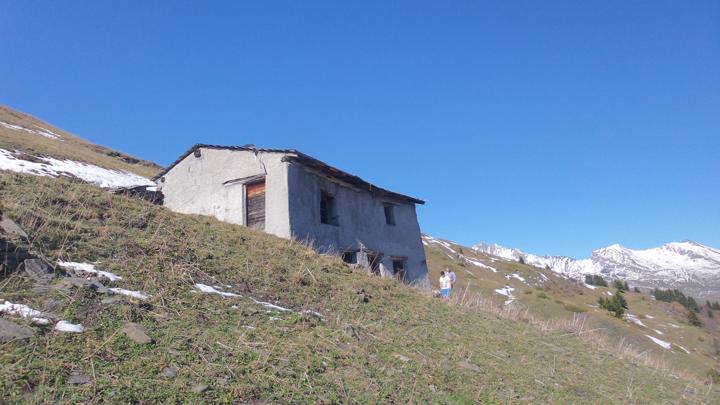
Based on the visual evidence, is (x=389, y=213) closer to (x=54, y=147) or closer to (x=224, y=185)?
(x=224, y=185)

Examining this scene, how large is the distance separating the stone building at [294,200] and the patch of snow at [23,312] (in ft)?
38.2

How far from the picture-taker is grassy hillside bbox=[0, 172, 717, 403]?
4.14 metres

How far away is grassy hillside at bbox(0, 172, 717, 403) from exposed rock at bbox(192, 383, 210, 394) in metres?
0.02

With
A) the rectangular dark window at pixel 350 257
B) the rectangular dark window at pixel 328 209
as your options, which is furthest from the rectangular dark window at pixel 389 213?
the rectangular dark window at pixel 328 209

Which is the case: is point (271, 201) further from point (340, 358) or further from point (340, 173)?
point (340, 358)

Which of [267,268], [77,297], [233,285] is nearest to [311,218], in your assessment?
[267,268]

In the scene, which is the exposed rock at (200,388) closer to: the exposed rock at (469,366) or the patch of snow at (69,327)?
the patch of snow at (69,327)

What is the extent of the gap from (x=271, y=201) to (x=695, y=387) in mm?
14995

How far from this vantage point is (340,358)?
5.80 meters

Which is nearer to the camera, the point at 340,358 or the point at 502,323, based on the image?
the point at 340,358

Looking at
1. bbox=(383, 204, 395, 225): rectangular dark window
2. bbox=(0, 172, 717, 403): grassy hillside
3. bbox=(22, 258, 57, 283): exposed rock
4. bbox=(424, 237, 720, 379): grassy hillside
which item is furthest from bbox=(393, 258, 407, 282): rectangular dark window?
bbox=(22, 258, 57, 283): exposed rock

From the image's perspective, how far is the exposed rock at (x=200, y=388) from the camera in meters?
4.06

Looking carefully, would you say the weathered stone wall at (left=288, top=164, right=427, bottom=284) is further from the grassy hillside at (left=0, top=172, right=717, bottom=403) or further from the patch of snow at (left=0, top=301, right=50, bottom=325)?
the patch of snow at (left=0, top=301, right=50, bottom=325)

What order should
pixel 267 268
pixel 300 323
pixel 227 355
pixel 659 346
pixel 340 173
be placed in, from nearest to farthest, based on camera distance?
pixel 227 355 → pixel 300 323 → pixel 267 268 → pixel 340 173 → pixel 659 346
